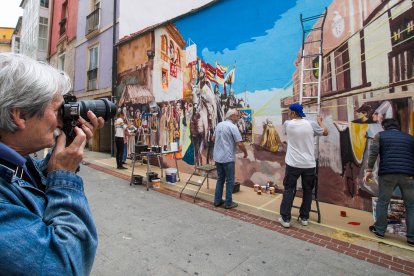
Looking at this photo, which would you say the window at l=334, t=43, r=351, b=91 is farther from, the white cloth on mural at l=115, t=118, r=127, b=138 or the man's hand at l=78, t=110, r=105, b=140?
the white cloth on mural at l=115, t=118, r=127, b=138

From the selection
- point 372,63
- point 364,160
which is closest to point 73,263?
point 364,160

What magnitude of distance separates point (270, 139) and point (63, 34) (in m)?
16.0

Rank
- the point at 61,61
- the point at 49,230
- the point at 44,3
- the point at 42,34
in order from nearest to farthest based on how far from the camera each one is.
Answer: the point at 49,230 < the point at 61,61 < the point at 42,34 < the point at 44,3

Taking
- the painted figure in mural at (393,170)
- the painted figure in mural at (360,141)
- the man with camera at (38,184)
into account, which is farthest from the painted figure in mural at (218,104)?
the man with camera at (38,184)

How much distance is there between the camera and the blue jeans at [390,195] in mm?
3502

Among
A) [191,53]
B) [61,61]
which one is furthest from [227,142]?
[61,61]

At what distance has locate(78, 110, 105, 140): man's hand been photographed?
4.04ft

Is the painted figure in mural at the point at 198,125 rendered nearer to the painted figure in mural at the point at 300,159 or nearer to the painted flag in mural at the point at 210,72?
the painted flag in mural at the point at 210,72

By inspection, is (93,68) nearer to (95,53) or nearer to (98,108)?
(95,53)

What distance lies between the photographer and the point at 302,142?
4.04m

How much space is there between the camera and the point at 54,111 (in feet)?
3.48

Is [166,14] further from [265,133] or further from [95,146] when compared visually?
[95,146]

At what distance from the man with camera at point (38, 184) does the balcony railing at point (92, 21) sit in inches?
518

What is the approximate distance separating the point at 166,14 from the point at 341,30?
21.2 ft
